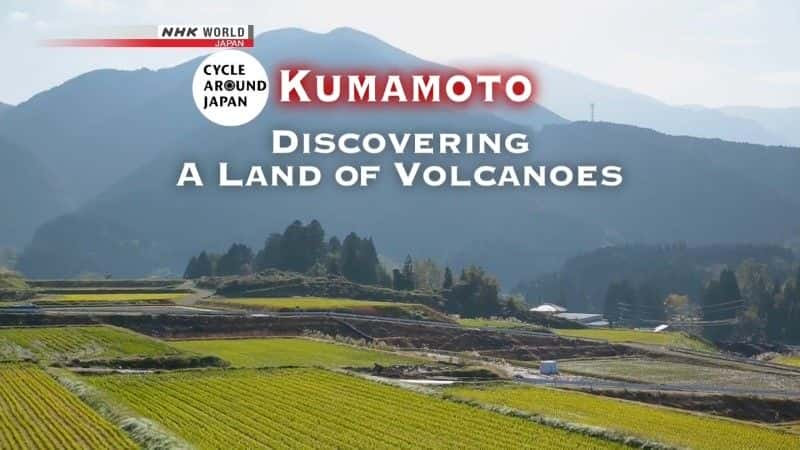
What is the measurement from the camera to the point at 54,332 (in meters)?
62.0

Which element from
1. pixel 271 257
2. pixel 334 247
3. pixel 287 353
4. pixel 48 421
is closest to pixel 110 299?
pixel 287 353

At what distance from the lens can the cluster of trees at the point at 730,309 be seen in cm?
12838

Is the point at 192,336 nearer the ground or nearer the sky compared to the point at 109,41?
nearer the ground

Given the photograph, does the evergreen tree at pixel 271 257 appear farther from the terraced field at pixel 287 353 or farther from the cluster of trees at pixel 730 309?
the terraced field at pixel 287 353

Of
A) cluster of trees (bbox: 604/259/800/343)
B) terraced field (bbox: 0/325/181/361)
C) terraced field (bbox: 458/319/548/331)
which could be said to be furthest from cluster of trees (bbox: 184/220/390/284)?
terraced field (bbox: 0/325/181/361)

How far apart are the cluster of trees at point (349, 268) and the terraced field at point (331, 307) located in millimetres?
18014

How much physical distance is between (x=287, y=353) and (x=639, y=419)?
27.8 metres

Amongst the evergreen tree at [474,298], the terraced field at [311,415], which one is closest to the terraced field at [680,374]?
the terraced field at [311,415]

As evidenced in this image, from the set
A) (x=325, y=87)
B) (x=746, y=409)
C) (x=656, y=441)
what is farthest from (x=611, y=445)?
(x=325, y=87)

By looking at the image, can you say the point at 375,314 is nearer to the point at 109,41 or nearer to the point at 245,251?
the point at 109,41

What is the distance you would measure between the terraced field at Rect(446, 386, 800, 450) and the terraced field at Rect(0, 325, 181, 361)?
20.0 metres

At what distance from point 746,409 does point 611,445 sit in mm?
19154

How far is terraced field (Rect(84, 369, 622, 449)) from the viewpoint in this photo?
104ft

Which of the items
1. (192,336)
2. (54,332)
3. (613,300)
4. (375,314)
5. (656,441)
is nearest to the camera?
(656,441)
